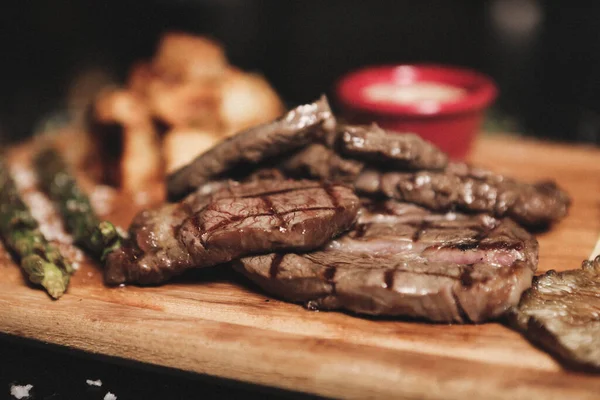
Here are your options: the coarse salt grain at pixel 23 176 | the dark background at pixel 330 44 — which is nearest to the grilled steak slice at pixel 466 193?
the dark background at pixel 330 44

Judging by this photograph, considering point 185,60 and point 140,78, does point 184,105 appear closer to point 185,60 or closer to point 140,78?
point 185,60

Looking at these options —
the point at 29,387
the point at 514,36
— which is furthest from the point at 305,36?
the point at 29,387

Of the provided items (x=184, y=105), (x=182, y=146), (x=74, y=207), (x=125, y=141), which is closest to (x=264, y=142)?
(x=182, y=146)

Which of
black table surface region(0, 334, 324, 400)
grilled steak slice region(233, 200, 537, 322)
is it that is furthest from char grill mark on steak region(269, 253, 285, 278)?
black table surface region(0, 334, 324, 400)

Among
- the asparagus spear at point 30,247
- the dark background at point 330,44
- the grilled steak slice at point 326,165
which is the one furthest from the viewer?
the dark background at point 330,44

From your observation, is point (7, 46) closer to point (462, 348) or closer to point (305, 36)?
point (305, 36)

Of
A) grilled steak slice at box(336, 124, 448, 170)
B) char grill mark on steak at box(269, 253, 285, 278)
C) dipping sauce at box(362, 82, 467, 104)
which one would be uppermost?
dipping sauce at box(362, 82, 467, 104)

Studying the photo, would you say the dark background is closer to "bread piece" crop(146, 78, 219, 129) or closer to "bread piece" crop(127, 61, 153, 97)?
"bread piece" crop(127, 61, 153, 97)

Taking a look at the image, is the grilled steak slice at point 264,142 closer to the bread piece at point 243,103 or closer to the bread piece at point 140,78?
the bread piece at point 243,103
